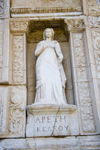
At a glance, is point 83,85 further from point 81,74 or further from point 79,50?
point 79,50

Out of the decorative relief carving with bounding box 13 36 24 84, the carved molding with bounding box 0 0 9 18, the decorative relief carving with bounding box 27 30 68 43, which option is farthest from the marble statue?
the carved molding with bounding box 0 0 9 18

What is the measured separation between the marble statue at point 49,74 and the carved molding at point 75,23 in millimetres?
659

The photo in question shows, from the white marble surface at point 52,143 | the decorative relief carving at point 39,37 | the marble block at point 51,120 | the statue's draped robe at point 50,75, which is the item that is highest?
the decorative relief carving at point 39,37

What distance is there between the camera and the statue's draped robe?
5.79 metres

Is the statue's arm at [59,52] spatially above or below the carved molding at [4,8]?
below

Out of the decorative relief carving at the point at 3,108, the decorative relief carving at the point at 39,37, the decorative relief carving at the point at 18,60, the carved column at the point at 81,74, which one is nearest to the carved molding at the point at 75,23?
the carved column at the point at 81,74

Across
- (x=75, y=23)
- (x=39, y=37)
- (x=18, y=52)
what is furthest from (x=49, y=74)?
(x=75, y=23)

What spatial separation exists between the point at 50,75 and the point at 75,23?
6.59 feet

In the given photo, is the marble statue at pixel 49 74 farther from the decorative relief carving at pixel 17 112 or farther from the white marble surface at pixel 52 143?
the white marble surface at pixel 52 143

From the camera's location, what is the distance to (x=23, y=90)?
19.1 ft

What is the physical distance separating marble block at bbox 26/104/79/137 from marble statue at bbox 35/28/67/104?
26 cm

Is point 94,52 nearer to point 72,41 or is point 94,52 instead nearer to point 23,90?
point 72,41

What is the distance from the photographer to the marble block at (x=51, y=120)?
5332 mm

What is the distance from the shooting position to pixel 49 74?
237 inches
